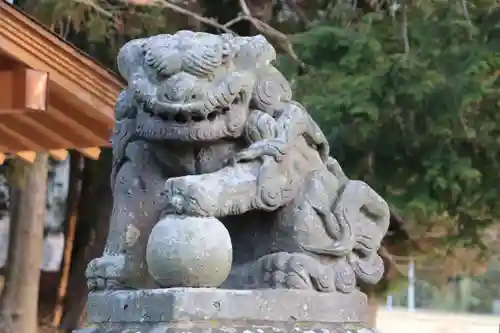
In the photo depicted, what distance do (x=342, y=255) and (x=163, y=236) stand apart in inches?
22.4

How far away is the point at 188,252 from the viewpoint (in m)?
2.11

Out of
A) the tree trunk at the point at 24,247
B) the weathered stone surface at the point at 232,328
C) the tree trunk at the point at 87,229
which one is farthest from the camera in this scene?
the tree trunk at the point at 87,229

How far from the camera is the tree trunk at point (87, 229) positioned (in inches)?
303

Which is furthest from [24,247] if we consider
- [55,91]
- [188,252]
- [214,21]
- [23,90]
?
[188,252]

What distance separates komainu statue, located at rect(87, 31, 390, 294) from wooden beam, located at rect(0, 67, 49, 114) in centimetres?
179

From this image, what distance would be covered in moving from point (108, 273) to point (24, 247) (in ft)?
14.1

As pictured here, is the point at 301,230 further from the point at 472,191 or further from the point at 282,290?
the point at 472,191

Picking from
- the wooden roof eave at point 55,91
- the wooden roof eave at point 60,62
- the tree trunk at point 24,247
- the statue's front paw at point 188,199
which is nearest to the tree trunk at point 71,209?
the tree trunk at point 24,247

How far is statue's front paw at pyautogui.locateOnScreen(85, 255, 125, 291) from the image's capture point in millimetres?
2375

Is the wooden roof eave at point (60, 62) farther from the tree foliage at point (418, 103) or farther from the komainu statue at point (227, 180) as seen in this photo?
the komainu statue at point (227, 180)

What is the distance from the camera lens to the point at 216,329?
2.12 metres

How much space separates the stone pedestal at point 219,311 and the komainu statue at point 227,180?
0.14 feet

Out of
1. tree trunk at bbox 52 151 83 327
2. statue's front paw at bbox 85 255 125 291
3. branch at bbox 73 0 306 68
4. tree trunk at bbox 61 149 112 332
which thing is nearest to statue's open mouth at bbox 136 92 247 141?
statue's front paw at bbox 85 255 125 291

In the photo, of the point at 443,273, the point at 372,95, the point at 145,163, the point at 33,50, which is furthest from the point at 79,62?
the point at 443,273
